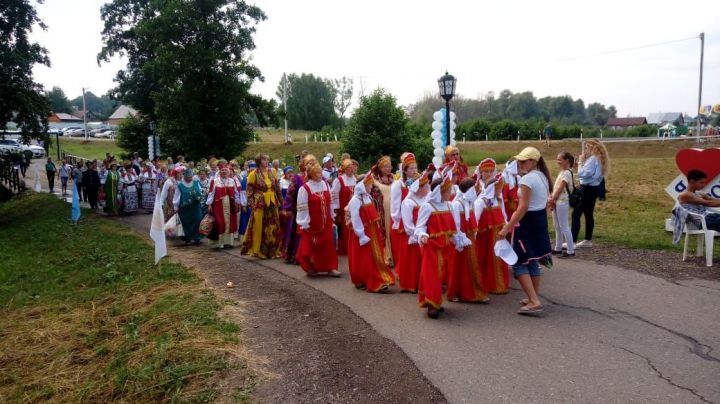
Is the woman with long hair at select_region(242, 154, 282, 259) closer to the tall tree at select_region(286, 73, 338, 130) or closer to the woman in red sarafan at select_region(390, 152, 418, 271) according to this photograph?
the woman in red sarafan at select_region(390, 152, 418, 271)

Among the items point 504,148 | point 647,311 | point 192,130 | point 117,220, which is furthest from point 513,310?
point 504,148

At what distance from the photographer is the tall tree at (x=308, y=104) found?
6825 centimetres

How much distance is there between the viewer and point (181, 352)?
5805 millimetres

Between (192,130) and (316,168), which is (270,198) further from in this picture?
(192,130)

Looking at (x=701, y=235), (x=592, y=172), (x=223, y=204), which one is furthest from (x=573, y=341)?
(x=223, y=204)

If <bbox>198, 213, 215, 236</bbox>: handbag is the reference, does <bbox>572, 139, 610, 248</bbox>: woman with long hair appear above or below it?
above

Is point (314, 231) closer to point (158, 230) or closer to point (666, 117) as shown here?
point (158, 230)

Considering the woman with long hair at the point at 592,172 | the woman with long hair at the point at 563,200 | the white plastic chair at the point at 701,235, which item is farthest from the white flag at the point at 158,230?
the white plastic chair at the point at 701,235

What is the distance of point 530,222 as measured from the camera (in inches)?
251

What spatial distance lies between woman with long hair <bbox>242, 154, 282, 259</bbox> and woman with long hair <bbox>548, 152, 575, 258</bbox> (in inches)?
207

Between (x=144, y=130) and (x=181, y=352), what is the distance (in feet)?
119

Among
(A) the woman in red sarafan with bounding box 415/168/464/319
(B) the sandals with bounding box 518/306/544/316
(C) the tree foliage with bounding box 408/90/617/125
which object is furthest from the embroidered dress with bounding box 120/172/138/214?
(C) the tree foliage with bounding box 408/90/617/125

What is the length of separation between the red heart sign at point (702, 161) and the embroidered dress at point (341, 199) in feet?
19.0

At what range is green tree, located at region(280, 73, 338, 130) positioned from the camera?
68250 mm
